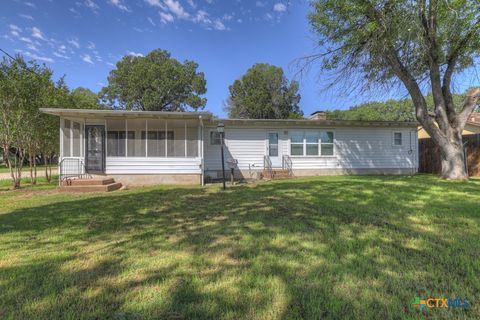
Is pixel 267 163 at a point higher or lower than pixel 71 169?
higher

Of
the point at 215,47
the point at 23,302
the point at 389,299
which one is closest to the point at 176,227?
the point at 23,302

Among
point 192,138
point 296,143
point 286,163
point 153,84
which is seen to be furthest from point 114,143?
point 153,84

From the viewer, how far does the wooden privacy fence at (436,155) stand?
493 inches

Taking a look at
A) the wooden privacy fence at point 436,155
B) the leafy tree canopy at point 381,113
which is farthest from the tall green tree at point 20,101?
the leafy tree canopy at point 381,113

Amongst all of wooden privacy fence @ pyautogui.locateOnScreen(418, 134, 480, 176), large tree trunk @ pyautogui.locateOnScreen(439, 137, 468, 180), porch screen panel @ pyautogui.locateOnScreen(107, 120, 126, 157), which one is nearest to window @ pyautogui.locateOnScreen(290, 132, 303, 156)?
large tree trunk @ pyautogui.locateOnScreen(439, 137, 468, 180)

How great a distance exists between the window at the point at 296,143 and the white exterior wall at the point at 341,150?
190 millimetres

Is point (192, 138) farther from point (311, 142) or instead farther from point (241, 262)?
point (241, 262)

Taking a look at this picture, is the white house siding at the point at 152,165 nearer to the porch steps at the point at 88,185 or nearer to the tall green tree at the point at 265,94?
the porch steps at the point at 88,185

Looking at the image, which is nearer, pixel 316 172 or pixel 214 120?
pixel 214 120

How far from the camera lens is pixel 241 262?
109 inches

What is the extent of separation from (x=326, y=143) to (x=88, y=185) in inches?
419

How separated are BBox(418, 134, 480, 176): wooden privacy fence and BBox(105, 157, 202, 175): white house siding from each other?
1221 cm

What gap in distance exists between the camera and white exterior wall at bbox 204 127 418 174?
1295 cm

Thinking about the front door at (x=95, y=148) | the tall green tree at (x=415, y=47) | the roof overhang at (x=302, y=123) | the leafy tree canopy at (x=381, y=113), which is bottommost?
the front door at (x=95, y=148)
